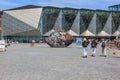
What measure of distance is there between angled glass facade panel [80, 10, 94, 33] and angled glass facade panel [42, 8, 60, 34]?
968 centimetres

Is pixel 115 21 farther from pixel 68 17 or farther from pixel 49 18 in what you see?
pixel 49 18

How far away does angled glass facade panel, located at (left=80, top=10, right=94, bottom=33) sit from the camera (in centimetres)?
13912

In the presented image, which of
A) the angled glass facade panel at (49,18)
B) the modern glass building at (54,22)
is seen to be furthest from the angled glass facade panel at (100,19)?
the angled glass facade panel at (49,18)

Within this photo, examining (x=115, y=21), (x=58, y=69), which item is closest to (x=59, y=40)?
(x=58, y=69)

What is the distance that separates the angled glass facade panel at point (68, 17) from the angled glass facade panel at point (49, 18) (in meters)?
3.27

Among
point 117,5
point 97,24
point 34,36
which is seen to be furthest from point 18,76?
point 117,5

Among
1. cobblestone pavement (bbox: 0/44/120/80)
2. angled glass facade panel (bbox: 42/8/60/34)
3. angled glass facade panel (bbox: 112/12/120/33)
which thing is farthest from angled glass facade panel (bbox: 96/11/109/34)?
cobblestone pavement (bbox: 0/44/120/80)

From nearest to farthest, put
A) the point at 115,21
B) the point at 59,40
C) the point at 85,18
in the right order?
the point at 59,40, the point at 85,18, the point at 115,21

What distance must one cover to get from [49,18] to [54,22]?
2.17 m

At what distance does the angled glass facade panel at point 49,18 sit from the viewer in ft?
431

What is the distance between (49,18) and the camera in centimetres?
13375

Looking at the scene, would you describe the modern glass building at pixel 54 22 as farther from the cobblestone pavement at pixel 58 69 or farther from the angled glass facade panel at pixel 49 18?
the cobblestone pavement at pixel 58 69

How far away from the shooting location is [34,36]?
130 metres

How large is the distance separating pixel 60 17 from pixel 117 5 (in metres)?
32.1
